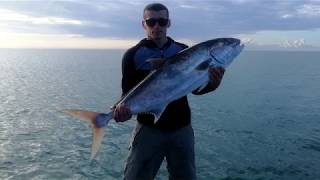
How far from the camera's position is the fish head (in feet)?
26.3

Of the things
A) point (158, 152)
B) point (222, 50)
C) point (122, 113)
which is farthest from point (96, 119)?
point (222, 50)

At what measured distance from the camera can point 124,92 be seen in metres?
8.95

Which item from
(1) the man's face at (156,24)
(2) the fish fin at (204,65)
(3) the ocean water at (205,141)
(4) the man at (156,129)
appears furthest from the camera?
(3) the ocean water at (205,141)

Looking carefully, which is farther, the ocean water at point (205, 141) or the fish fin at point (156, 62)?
the ocean water at point (205, 141)

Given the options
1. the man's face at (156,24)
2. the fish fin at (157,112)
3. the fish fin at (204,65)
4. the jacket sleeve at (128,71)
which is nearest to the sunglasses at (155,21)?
the man's face at (156,24)

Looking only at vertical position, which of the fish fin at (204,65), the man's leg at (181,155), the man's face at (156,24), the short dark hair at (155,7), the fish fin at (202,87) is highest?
the short dark hair at (155,7)

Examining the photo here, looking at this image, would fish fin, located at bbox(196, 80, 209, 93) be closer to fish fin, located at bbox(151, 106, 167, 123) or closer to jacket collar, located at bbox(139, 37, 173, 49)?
fish fin, located at bbox(151, 106, 167, 123)

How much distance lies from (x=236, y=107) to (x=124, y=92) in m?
28.3

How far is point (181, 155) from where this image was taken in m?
8.94

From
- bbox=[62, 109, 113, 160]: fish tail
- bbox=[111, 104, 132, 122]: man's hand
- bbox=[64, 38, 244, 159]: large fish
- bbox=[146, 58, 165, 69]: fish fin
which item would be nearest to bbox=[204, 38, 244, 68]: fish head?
bbox=[64, 38, 244, 159]: large fish

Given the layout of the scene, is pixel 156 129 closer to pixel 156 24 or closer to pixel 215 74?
pixel 215 74

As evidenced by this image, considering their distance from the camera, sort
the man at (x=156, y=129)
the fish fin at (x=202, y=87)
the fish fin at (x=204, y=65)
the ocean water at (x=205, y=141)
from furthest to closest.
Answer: the ocean water at (x=205, y=141) → the man at (x=156, y=129) → the fish fin at (x=202, y=87) → the fish fin at (x=204, y=65)

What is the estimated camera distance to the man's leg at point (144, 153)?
886 cm

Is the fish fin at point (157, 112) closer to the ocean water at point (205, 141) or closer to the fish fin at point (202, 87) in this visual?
the fish fin at point (202, 87)
